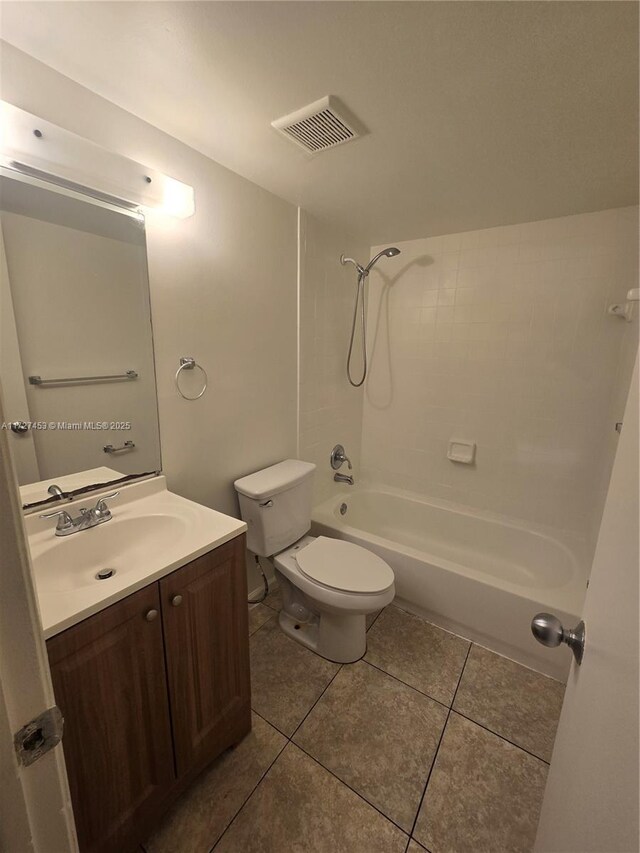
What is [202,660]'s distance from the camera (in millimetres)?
1104

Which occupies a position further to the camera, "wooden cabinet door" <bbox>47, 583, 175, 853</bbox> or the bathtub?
the bathtub

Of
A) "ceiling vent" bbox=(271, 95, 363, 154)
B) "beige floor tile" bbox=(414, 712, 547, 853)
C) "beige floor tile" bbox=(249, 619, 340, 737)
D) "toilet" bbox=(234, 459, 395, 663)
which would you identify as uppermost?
"ceiling vent" bbox=(271, 95, 363, 154)

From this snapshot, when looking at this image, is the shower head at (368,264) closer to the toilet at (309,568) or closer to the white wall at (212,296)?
the white wall at (212,296)

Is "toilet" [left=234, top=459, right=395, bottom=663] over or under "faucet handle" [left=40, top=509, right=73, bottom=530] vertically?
under

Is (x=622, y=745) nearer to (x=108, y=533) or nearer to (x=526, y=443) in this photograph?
(x=108, y=533)

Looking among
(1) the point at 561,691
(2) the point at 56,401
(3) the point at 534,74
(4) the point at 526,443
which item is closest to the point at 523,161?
(3) the point at 534,74

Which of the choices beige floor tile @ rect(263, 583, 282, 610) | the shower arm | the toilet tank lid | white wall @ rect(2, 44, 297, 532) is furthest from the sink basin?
the shower arm

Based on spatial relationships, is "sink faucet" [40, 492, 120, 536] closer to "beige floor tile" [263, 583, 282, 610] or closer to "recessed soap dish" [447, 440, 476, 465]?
"beige floor tile" [263, 583, 282, 610]

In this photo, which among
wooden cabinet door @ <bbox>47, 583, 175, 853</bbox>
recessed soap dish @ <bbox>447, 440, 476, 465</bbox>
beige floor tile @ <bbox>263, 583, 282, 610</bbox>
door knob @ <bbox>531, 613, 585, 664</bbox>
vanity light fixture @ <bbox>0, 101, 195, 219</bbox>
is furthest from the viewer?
recessed soap dish @ <bbox>447, 440, 476, 465</bbox>

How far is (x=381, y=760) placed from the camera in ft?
4.16

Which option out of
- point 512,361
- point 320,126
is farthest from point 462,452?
point 320,126

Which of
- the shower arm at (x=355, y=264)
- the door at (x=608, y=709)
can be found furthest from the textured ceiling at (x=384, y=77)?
the door at (x=608, y=709)

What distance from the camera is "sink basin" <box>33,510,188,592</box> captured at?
103 centimetres

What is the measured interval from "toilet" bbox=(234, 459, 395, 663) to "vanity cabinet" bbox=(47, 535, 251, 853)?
17.9 inches
